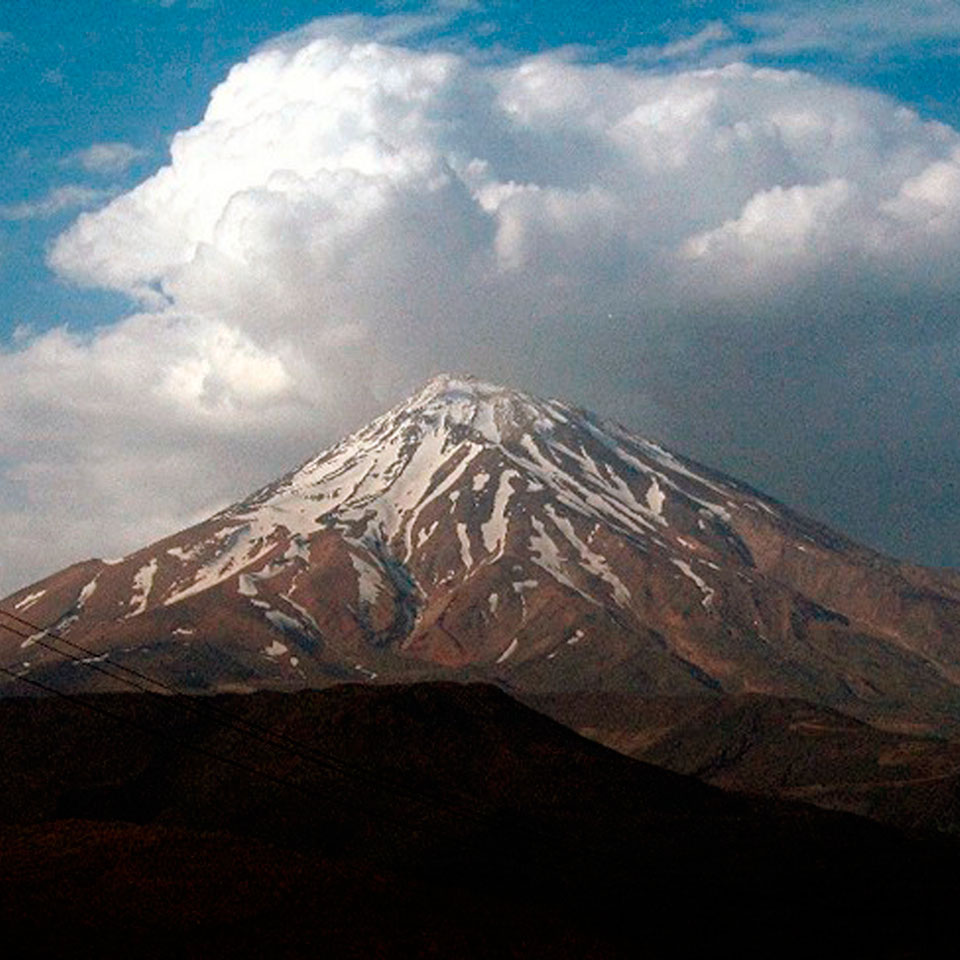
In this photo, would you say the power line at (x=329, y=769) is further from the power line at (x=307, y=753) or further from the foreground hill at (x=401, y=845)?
the foreground hill at (x=401, y=845)

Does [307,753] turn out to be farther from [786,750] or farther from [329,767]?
[786,750]

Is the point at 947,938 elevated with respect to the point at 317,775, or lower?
lower

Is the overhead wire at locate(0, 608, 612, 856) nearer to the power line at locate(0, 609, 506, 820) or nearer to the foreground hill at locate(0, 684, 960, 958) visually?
the power line at locate(0, 609, 506, 820)

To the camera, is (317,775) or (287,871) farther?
(317,775)

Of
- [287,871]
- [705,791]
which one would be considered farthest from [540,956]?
[705,791]

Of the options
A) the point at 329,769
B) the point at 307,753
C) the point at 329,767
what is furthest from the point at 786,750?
the point at 329,769

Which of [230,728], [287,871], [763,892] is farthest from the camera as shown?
[230,728]

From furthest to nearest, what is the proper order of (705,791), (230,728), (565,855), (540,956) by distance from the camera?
(230,728) < (705,791) < (565,855) < (540,956)

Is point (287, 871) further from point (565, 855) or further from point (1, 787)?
point (1, 787)

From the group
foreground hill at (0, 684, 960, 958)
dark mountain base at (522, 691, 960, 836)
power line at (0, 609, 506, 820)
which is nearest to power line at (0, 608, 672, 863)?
power line at (0, 609, 506, 820)
